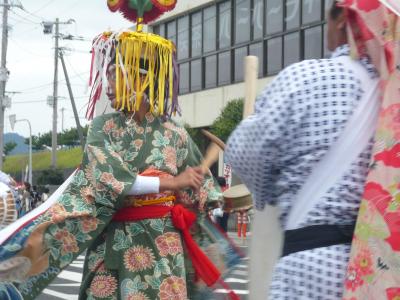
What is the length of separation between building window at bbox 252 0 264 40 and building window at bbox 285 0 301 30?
118cm

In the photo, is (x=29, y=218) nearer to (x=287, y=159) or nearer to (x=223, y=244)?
(x=223, y=244)

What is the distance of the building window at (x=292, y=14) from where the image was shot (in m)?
20.7

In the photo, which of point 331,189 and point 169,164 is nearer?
point 331,189

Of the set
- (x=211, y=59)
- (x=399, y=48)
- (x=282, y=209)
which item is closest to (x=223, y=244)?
(x=282, y=209)

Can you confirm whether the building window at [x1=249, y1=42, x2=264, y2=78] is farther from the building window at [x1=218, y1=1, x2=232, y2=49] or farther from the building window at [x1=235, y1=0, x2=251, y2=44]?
the building window at [x1=218, y1=1, x2=232, y2=49]

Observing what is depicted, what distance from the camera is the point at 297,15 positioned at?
20672 millimetres

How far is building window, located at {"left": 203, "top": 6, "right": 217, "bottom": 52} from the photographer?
24.3 meters

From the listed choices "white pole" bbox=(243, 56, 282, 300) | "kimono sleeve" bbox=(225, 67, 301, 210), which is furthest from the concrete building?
"kimono sleeve" bbox=(225, 67, 301, 210)

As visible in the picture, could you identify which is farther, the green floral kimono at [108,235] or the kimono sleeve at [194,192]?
the kimono sleeve at [194,192]

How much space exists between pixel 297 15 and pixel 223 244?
56.7 feet

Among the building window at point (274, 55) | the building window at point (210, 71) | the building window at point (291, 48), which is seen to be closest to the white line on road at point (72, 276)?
the building window at point (291, 48)

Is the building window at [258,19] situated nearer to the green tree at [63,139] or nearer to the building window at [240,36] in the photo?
the building window at [240,36]

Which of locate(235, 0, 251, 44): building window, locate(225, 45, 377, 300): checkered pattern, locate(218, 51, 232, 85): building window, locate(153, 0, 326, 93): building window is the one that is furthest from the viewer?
locate(218, 51, 232, 85): building window

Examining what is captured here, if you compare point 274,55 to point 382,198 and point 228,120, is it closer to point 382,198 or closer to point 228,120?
point 228,120
